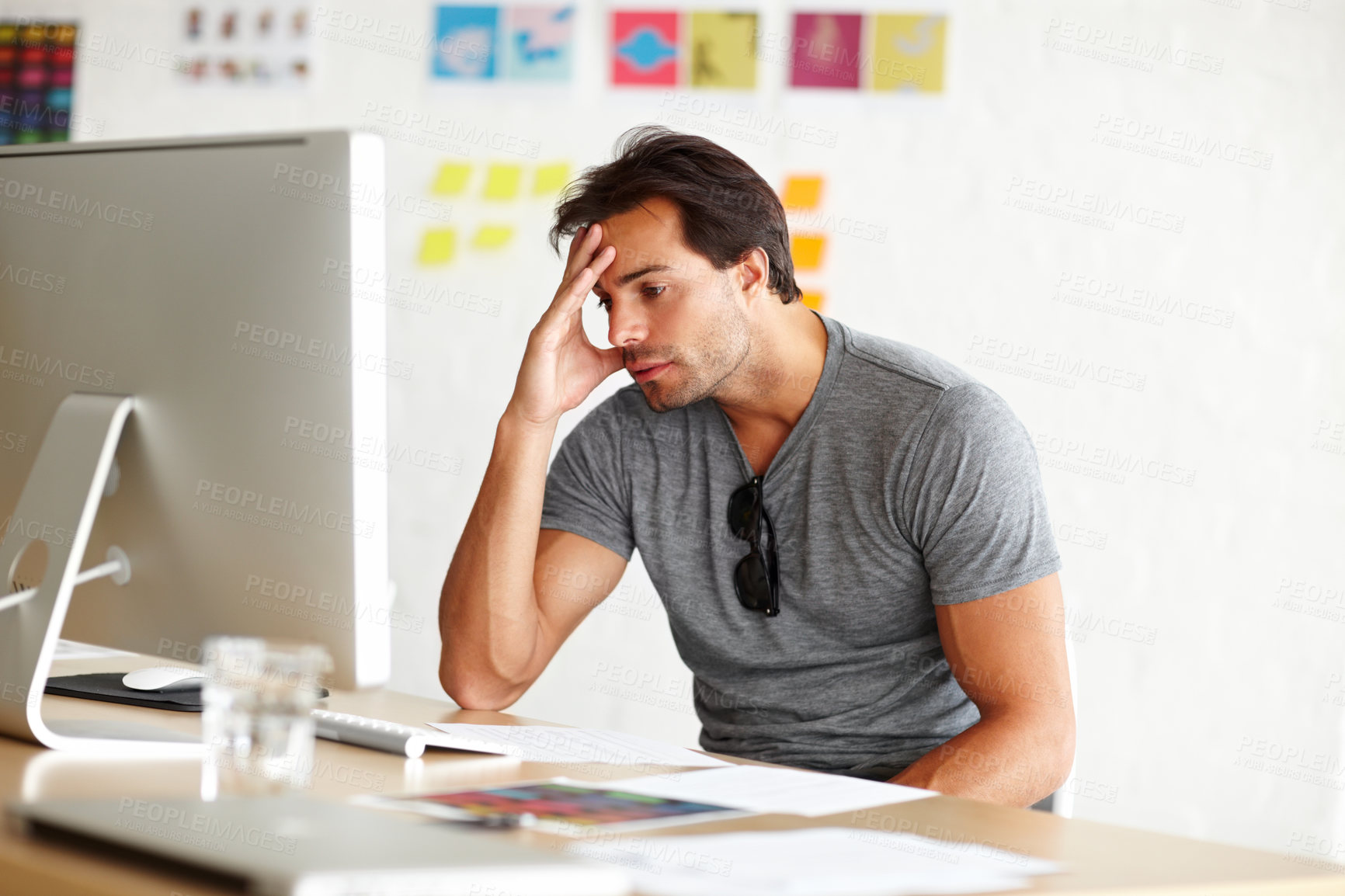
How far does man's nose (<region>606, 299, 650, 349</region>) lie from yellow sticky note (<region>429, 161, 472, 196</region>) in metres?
1.30

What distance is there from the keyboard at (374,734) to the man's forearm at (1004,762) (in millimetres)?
474

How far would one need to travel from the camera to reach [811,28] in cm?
264

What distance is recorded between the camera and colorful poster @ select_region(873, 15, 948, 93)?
8.44ft

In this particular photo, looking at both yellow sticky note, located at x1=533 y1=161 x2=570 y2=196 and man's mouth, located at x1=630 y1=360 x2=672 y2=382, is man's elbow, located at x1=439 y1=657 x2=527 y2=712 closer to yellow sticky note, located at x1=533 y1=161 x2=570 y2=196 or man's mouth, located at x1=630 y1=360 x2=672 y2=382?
man's mouth, located at x1=630 y1=360 x2=672 y2=382

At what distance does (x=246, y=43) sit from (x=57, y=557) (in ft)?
7.65

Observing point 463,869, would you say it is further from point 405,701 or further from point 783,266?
point 783,266

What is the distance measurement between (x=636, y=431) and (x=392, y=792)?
88 centimetres

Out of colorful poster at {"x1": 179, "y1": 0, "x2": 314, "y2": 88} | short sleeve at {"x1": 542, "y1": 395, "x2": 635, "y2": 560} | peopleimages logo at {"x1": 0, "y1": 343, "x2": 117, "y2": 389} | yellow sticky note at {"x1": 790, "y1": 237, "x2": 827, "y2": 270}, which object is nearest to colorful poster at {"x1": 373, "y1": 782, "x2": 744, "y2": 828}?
peopleimages logo at {"x1": 0, "y1": 343, "x2": 117, "y2": 389}

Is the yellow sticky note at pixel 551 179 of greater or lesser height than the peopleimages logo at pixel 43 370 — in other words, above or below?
above

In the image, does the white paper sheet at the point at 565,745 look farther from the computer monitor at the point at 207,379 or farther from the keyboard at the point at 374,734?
the computer monitor at the point at 207,379

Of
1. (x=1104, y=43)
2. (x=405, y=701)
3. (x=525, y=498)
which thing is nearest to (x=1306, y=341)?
(x=1104, y=43)

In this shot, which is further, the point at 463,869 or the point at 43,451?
the point at 43,451

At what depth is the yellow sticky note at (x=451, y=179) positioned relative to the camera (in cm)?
281

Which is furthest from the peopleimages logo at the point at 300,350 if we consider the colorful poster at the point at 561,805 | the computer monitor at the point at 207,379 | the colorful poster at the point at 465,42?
the colorful poster at the point at 465,42
